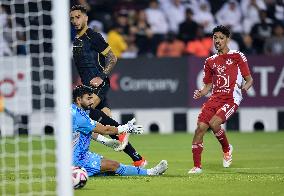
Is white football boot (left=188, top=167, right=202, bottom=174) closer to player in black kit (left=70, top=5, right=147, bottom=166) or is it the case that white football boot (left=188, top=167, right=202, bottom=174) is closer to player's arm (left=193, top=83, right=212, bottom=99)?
player in black kit (left=70, top=5, right=147, bottom=166)

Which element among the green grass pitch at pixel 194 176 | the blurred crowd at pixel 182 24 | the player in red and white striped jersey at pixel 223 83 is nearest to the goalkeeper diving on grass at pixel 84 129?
the green grass pitch at pixel 194 176

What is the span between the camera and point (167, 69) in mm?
19312

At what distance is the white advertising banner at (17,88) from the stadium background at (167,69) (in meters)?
0.03

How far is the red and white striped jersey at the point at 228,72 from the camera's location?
1229 cm

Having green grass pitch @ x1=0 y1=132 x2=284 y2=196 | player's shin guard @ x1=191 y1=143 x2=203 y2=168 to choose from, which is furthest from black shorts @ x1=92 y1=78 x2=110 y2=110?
player's shin guard @ x1=191 y1=143 x2=203 y2=168

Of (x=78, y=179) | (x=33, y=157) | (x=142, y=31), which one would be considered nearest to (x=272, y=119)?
(x=142, y=31)

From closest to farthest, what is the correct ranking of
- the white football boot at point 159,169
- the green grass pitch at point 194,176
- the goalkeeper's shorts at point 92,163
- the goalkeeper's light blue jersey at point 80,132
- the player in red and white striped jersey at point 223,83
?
the green grass pitch at point 194,176
the goalkeeper's light blue jersey at point 80,132
the goalkeeper's shorts at point 92,163
the white football boot at point 159,169
the player in red and white striped jersey at point 223,83

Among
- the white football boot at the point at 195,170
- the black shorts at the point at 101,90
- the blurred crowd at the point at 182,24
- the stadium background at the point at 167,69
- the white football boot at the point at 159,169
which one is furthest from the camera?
the blurred crowd at the point at 182,24

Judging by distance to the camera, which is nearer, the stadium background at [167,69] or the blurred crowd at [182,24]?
the stadium background at [167,69]

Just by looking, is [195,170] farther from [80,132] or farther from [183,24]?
[183,24]

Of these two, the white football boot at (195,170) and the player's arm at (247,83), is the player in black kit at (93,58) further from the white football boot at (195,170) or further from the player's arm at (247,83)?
the player's arm at (247,83)

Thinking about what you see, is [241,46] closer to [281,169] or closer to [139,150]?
[139,150]

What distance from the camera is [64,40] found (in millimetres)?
7680

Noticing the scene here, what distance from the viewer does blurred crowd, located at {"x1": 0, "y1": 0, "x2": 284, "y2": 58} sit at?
20547mm
